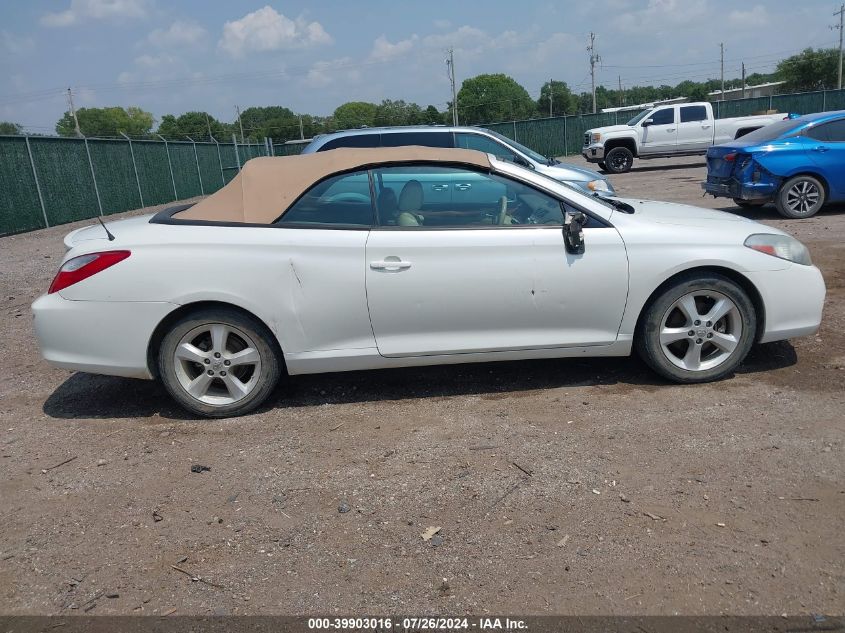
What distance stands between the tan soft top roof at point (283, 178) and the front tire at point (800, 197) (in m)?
7.71

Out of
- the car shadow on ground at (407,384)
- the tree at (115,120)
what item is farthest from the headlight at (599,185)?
the tree at (115,120)

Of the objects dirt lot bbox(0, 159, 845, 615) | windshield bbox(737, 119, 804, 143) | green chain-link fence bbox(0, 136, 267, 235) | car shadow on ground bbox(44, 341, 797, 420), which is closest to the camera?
dirt lot bbox(0, 159, 845, 615)

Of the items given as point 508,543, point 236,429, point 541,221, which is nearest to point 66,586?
point 236,429

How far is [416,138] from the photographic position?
Answer: 10.7 m

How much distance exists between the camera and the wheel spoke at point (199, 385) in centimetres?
430

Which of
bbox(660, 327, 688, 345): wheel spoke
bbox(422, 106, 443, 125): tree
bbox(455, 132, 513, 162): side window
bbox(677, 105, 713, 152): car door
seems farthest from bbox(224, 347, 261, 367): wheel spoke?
bbox(422, 106, 443, 125): tree

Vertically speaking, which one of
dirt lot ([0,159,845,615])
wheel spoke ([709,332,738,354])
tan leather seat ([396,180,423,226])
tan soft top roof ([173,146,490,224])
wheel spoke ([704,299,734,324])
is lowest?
dirt lot ([0,159,845,615])

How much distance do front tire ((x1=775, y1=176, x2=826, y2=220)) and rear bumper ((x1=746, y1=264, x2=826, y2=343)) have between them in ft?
22.2

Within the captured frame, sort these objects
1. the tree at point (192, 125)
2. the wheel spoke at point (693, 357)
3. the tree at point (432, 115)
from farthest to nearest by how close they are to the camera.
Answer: the tree at point (192, 125) → the tree at point (432, 115) → the wheel spoke at point (693, 357)

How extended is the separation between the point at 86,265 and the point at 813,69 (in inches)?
3412

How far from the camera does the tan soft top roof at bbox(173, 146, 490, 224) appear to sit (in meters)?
4.37

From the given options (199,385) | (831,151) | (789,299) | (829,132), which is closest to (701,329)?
(789,299)

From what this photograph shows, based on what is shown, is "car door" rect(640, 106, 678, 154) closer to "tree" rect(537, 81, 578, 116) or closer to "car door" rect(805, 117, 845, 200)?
"car door" rect(805, 117, 845, 200)

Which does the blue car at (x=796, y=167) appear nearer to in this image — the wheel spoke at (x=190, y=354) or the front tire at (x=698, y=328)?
the front tire at (x=698, y=328)
